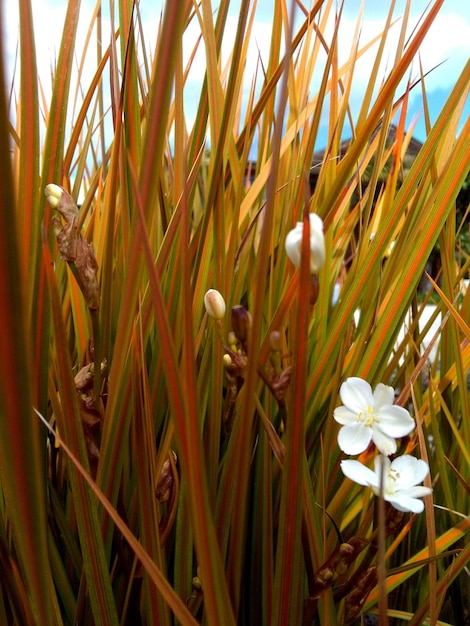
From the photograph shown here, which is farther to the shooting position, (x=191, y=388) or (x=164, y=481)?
(x=164, y=481)

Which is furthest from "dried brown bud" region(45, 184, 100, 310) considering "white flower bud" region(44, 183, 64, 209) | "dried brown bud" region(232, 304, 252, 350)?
"dried brown bud" region(232, 304, 252, 350)

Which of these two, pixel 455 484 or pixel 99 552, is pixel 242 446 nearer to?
pixel 99 552

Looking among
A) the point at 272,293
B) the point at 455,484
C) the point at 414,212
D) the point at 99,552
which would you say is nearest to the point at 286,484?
the point at 99,552

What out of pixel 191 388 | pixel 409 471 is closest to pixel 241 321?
pixel 191 388

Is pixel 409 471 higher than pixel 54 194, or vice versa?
pixel 54 194

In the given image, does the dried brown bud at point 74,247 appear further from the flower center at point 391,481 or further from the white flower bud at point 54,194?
the flower center at point 391,481

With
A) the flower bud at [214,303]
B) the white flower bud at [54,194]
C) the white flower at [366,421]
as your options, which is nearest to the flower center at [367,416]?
the white flower at [366,421]

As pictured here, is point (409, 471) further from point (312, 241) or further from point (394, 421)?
point (312, 241)
